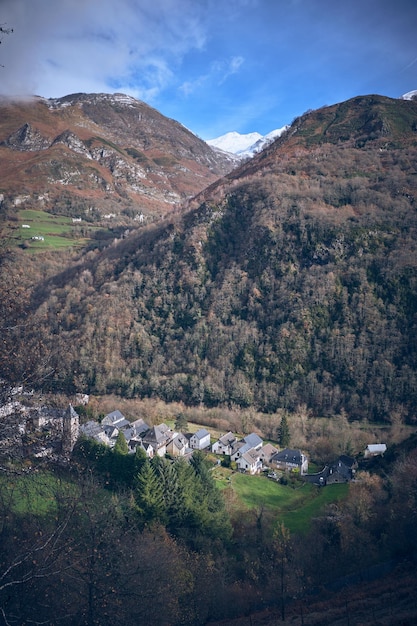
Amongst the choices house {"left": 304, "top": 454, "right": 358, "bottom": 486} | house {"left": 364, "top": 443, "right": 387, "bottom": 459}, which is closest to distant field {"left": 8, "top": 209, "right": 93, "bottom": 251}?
house {"left": 304, "top": 454, "right": 358, "bottom": 486}

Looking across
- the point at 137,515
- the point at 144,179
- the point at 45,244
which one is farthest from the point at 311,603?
the point at 144,179

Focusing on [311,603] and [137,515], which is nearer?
[311,603]

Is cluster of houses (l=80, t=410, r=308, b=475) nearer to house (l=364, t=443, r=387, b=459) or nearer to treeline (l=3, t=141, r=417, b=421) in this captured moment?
house (l=364, t=443, r=387, b=459)

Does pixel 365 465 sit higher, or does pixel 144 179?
pixel 144 179

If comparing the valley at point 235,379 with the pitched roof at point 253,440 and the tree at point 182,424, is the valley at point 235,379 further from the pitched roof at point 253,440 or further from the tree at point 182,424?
the tree at point 182,424

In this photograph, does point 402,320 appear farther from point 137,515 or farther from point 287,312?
point 137,515

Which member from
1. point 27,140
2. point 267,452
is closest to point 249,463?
point 267,452

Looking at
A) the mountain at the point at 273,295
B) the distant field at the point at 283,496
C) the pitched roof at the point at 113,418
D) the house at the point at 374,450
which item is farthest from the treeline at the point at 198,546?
the mountain at the point at 273,295
